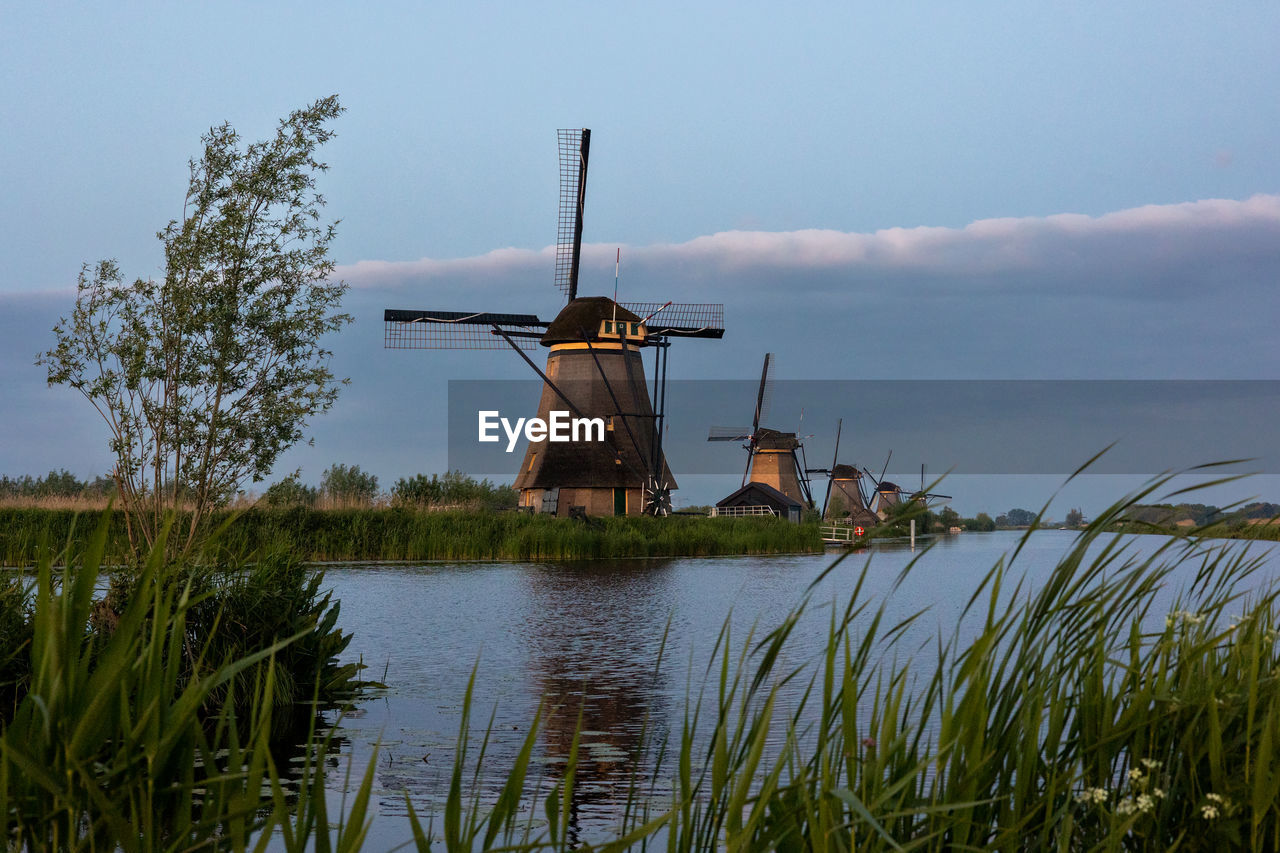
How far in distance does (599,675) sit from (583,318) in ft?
84.3

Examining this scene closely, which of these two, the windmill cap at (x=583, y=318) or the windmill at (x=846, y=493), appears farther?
the windmill at (x=846, y=493)

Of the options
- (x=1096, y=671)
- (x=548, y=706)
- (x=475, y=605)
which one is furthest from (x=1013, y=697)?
(x=475, y=605)

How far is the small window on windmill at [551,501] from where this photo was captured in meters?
34.9

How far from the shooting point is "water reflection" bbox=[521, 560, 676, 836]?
587 centimetres

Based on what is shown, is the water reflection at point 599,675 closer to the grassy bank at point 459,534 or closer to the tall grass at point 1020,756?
the tall grass at point 1020,756

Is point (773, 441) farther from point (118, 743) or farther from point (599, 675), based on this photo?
point (118, 743)

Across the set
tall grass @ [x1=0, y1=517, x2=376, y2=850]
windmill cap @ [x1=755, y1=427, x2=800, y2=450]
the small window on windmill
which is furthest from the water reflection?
windmill cap @ [x1=755, y1=427, x2=800, y2=450]

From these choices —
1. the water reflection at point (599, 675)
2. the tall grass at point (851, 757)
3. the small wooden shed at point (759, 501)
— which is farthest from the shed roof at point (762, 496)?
the tall grass at point (851, 757)

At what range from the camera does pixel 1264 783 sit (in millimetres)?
2596

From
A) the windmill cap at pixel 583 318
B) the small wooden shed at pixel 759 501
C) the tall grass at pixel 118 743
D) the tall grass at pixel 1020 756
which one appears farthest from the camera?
the small wooden shed at pixel 759 501

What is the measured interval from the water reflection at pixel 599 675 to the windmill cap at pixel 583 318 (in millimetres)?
14928

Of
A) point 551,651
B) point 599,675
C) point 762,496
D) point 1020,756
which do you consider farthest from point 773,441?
point 1020,756

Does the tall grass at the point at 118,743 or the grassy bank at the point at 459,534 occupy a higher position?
the tall grass at the point at 118,743

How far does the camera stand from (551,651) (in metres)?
11.1
